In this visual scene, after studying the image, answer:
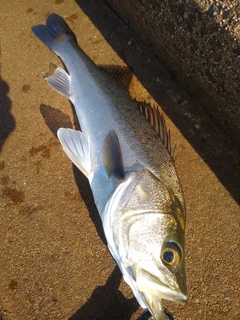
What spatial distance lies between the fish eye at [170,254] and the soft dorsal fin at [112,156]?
0.57 metres

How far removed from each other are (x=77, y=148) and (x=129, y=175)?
0.52 meters

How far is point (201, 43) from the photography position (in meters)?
2.43

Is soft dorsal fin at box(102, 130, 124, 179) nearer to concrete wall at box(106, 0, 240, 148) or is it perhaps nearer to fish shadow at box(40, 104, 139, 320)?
fish shadow at box(40, 104, 139, 320)

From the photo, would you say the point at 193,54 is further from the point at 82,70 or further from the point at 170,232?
the point at 170,232

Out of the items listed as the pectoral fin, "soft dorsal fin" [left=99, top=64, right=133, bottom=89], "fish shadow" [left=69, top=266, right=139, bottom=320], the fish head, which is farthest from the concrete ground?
the fish head

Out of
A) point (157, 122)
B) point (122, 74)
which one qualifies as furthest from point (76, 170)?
point (122, 74)

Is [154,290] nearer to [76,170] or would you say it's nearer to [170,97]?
[76,170]

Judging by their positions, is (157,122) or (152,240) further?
(157,122)

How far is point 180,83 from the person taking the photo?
9.91ft

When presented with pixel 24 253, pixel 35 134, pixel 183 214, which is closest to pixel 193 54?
pixel 183 214

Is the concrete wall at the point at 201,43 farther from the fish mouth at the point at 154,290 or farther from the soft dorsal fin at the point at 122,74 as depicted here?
the fish mouth at the point at 154,290

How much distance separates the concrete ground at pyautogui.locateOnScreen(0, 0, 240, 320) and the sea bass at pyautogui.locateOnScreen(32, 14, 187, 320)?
303mm

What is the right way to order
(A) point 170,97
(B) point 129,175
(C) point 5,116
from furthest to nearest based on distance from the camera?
(A) point 170,97, (C) point 5,116, (B) point 129,175

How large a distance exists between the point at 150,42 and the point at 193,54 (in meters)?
0.65
